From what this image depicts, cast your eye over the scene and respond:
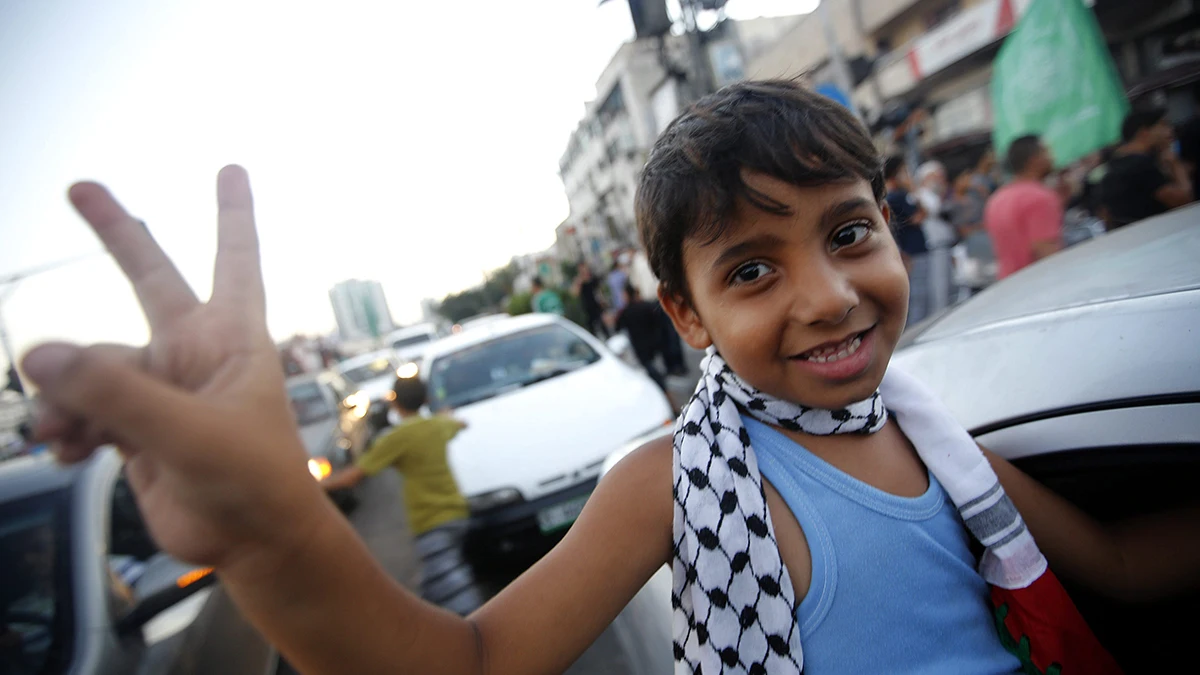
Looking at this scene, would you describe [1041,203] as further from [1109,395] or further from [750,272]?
[750,272]

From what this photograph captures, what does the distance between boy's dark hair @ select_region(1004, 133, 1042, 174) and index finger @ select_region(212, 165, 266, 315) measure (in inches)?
185

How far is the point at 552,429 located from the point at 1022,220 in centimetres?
324

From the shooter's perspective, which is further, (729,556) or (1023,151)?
(1023,151)

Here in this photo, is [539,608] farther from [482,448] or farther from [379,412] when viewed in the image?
[379,412]

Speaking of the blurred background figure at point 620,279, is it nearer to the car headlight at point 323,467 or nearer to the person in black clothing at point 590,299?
the person in black clothing at point 590,299

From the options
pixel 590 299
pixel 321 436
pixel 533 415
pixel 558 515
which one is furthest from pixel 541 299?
pixel 558 515

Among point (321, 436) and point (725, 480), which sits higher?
point (725, 480)

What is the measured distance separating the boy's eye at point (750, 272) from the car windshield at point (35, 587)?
2009 mm

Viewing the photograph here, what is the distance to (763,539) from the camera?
3.09 feet

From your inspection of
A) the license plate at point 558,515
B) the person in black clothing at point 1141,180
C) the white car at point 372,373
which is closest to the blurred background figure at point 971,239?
the person in black clothing at point 1141,180

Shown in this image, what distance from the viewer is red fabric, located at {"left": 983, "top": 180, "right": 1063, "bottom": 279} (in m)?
3.98

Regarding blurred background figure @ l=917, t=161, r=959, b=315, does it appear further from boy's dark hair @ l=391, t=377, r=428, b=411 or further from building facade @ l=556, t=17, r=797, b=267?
building facade @ l=556, t=17, r=797, b=267

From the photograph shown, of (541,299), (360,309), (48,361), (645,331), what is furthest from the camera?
(360,309)

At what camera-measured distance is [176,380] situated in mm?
602
